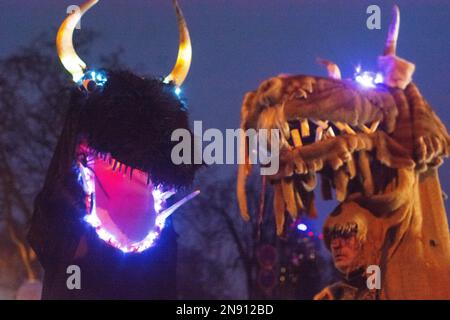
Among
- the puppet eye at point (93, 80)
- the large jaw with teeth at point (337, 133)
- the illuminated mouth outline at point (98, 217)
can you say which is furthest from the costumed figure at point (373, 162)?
the puppet eye at point (93, 80)

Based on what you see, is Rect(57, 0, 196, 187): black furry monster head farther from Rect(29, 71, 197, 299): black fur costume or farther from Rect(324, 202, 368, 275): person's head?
Rect(324, 202, 368, 275): person's head

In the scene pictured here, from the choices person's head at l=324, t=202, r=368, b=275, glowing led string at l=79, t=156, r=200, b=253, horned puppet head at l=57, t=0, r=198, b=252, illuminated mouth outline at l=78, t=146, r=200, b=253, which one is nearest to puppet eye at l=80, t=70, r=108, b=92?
horned puppet head at l=57, t=0, r=198, b=252

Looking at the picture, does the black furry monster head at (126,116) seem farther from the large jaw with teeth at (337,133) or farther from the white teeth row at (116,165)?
the large jaw with teeth at (337,133)

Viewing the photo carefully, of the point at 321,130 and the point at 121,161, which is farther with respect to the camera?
the point at 121,161

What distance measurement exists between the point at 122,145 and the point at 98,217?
0.86 metres

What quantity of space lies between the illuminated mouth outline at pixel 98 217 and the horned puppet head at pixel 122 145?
0.04 feet

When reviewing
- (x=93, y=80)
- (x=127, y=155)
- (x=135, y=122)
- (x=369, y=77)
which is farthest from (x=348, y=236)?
(x=93, y=80)

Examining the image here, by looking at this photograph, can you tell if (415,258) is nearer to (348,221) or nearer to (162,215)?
(348,221)

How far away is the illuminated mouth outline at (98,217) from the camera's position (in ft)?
25.8

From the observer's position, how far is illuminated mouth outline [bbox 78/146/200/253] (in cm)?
787

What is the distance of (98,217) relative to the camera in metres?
7.99

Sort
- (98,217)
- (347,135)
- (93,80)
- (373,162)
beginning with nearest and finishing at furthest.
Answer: (347,135) < (373,162) < (98,217) < (93,80)

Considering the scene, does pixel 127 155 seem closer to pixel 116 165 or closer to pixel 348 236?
pixel 116 165
